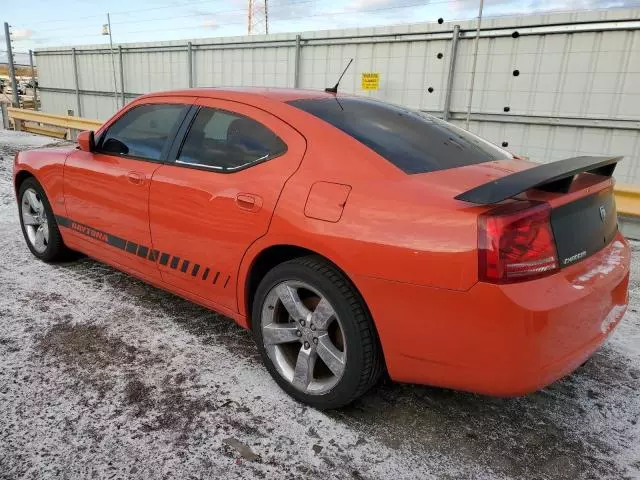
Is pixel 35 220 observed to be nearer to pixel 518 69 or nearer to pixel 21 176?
pixel 21 176

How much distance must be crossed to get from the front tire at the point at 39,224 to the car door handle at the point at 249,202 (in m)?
2.31

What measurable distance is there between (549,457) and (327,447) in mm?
968

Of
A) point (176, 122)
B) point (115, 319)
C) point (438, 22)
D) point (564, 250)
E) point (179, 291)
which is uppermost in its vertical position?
point (438, 22)

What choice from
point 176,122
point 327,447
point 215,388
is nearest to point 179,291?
point 215,388

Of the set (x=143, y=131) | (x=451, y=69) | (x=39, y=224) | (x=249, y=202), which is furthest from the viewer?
(x=451, y=69)

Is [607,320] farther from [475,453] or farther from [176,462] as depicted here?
[176,462]

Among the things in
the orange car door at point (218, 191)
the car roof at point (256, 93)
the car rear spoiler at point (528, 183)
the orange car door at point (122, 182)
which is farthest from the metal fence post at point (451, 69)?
the car rear spoiler at point (528, 183)

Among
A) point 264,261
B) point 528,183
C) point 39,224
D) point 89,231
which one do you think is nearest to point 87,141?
point 89,231

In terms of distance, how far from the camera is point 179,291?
3072mm

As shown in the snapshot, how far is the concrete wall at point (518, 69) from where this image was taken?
7.04 metres

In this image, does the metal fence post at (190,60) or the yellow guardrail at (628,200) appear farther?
the metal fence post at (190,60)

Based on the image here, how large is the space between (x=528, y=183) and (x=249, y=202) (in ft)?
4.33

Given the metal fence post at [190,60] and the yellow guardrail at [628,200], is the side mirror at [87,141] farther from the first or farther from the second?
the metal fence post at [190,60]

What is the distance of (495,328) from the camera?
5.96 feet
